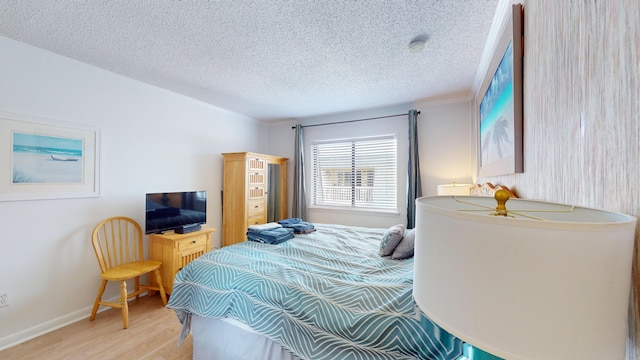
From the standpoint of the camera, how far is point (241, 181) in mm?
3637

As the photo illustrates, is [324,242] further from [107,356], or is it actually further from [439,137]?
[439,137]

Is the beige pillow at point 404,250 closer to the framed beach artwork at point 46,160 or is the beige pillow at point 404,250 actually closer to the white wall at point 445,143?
the white wall at point 445,143

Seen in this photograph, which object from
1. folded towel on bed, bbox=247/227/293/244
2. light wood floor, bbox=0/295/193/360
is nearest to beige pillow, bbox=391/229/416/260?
folded towel on bed, bbox=247/227/293/244

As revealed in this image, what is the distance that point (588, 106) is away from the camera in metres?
0.70

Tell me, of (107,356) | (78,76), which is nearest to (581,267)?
(107,356)

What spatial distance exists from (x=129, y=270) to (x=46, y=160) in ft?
4.10

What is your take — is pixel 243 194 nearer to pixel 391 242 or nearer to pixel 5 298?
pixel 5 298

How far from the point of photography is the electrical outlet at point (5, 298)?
6.46 ft

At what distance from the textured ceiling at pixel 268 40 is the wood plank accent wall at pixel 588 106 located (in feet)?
2.92

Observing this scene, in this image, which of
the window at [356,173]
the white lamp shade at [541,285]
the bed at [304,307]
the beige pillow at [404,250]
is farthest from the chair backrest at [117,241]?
the white lamp shade at [541,285]

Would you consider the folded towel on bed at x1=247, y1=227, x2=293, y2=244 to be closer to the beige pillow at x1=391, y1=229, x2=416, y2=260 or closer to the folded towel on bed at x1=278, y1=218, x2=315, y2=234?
the folded towel on bed at x1=278, y1=218, x2=315, y2=234

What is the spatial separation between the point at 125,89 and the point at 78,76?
39 centimetres

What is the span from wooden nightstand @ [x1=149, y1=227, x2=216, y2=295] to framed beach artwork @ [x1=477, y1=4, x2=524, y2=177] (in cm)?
309

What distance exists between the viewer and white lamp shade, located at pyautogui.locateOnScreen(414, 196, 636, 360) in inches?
13.1
